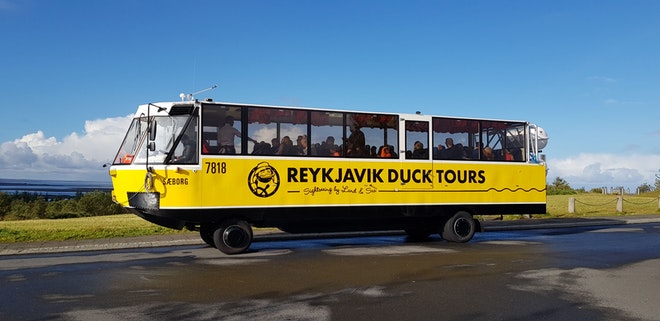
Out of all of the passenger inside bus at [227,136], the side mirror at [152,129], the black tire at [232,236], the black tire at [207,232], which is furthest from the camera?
the black tire at [207,232]

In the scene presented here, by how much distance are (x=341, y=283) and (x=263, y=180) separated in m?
3.95

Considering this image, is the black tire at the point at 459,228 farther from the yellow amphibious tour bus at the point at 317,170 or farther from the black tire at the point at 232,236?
the black tire at the point at 232,236

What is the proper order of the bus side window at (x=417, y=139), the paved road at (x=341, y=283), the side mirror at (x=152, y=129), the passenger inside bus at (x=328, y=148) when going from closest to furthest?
the paved road at (x=341, y=283)
the side mirror at (x=152, y=129)
the passenger inside bus at (x=328, y=148)
the bus side window at (x=417, y=139)

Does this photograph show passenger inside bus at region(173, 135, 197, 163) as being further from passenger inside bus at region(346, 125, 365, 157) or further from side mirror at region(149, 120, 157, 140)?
passenger inside bus at region(346, 125, 365, 157)

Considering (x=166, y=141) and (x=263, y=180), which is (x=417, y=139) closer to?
(x=263, y=180)

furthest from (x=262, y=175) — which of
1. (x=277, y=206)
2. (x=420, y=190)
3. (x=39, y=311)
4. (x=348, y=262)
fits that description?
(x=39, y=311)

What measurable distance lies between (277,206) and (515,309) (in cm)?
626

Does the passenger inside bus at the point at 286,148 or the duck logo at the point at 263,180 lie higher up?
the passenger inside bus at the point at 286,148

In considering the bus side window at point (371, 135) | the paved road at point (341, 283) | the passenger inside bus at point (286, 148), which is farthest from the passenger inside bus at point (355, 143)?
the paved road at point (341, 283)

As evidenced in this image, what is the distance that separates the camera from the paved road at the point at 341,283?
22.2 feet

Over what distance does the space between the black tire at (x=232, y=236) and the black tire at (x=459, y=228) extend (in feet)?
16.7

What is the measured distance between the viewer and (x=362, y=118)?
42.3 feet

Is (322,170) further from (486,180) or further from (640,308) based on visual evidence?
(640,308)

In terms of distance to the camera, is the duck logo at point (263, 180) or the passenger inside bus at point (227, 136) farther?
the duck logo at point (263, 180)
